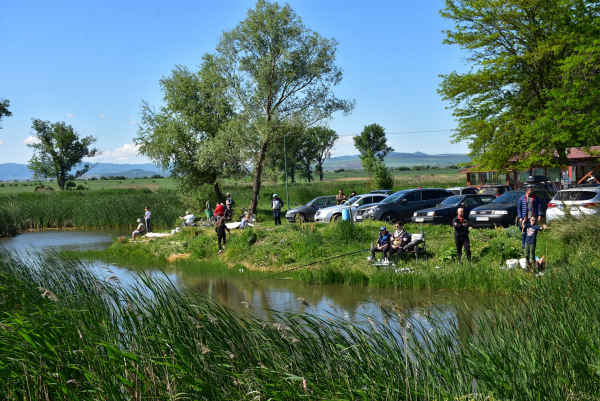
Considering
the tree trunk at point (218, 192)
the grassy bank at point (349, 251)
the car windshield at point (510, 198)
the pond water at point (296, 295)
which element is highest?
the tree trunk at point (218, 192)

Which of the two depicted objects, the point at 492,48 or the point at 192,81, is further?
the point at 192,81

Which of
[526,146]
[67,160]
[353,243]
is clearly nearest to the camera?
[353,243]

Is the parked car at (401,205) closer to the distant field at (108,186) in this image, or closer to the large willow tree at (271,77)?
the large willow tree at (271,77)

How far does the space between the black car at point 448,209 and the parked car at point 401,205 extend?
1079 millimetres

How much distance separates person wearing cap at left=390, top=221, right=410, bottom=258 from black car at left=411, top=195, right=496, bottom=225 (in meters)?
5.67

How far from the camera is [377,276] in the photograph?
1486cm

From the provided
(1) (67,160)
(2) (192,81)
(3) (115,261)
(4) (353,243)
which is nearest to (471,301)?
(4) (353,243)

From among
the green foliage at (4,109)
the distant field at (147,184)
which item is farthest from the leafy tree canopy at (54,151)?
the green foliage at (4,109)

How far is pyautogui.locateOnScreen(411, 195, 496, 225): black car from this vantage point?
21.3 meters

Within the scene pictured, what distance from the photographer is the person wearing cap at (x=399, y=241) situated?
15.8m

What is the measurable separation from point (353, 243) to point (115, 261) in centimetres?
936

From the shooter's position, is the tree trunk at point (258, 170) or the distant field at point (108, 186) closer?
the tree trunk at point (258, 170)

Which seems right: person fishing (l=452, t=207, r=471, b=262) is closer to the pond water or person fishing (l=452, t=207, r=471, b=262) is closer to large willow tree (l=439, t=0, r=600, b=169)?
the pond water

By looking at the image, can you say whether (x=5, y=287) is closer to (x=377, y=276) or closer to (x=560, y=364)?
(x=560, y=364)
